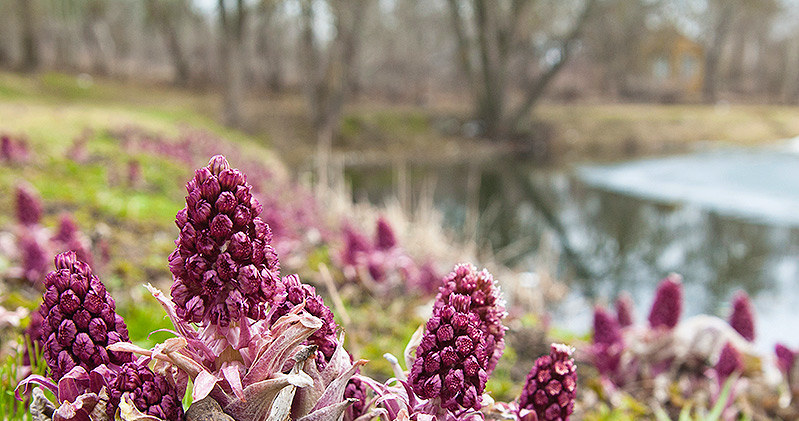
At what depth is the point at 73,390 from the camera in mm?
1203

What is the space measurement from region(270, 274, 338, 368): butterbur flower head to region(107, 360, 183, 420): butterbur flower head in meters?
0.24

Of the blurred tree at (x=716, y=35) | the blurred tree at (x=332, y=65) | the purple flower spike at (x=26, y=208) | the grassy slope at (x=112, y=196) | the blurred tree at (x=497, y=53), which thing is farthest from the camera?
the blurred tree at (x=716, y=35)

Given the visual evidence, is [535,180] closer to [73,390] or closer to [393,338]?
[393,338]

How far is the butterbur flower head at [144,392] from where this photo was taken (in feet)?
3.62

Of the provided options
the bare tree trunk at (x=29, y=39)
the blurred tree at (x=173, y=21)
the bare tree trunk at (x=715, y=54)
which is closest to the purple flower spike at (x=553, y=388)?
the bare tree trunk at (x=29, y=39)

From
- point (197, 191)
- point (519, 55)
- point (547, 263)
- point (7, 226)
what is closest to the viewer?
point (197, 191)

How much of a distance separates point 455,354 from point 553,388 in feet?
1.06

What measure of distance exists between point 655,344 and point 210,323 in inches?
142

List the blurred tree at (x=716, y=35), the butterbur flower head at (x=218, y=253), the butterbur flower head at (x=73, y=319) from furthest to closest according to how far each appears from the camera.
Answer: the blurred tree at (x=716, y=35), the butterbur flower head at (x=73, y=319), the butterbur flower head at (x=218, y=253)

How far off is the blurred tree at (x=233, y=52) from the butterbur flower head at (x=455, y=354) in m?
26.0

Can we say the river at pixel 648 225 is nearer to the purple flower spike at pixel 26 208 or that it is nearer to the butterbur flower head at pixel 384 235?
the butterbur flower head at pixel 384 235

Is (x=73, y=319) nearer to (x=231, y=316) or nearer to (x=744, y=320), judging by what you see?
(x=231, y=316)

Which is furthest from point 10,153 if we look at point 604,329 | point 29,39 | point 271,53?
point 271,53

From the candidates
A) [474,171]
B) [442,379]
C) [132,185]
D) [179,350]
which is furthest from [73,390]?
[474,171]
